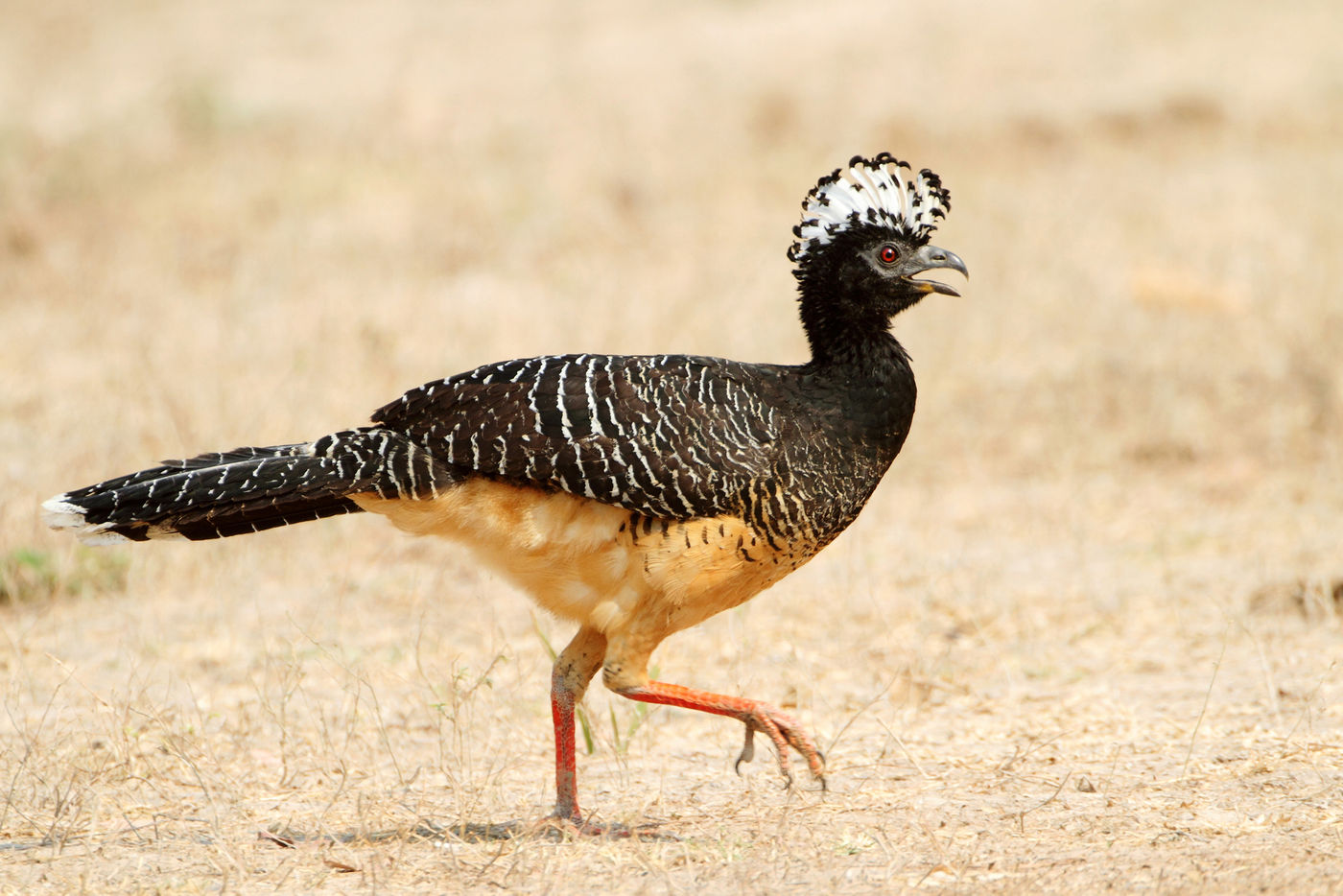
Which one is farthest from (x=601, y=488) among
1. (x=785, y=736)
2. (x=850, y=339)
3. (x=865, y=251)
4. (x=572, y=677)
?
(x=865, y=251)

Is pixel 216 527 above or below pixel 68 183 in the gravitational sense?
below

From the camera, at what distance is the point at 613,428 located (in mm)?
5035

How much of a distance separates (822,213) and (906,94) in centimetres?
1394

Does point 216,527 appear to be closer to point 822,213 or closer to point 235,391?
point 822,213

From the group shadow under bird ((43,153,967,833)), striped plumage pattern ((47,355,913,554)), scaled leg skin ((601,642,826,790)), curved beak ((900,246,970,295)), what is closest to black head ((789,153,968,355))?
curved beak ((900,246,970,295))

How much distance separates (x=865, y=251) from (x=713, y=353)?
18.6ft

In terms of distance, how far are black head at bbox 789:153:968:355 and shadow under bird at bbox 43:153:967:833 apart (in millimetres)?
140

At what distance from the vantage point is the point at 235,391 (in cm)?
973

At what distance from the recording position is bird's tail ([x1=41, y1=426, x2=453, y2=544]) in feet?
16.6

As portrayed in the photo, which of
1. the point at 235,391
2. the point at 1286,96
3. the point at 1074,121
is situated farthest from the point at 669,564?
the point at 1286,96

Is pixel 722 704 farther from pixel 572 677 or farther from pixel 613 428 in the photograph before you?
pixel 613 428

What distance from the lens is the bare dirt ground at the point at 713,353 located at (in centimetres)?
514

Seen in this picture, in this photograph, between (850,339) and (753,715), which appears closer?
(753,715)

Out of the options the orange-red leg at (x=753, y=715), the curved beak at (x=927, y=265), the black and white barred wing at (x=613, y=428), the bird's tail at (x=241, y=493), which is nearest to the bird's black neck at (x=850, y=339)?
the curved beak at (x=927, y=265)
